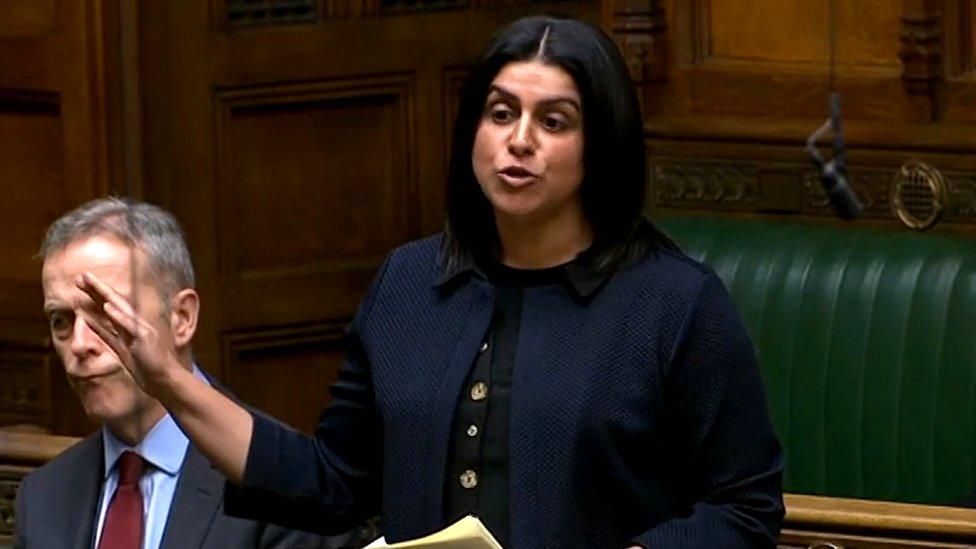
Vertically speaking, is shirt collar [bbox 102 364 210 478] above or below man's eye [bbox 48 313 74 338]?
below

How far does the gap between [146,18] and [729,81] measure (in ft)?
4.20

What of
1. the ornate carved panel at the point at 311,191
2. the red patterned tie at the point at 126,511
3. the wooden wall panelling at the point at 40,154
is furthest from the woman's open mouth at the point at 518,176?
the ornate carved panel at the point at 311,191

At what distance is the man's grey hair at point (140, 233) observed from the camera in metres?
3.40

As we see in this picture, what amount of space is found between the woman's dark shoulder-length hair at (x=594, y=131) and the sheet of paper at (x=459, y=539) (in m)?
0.36

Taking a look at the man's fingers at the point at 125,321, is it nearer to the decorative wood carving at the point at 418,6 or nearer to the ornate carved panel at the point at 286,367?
the ornate carved panel at the point at 286,367

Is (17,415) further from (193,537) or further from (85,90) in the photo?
(193,537)

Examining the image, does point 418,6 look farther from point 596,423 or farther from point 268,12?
point 596,423

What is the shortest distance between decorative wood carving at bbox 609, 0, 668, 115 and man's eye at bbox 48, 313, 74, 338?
1.96 metres

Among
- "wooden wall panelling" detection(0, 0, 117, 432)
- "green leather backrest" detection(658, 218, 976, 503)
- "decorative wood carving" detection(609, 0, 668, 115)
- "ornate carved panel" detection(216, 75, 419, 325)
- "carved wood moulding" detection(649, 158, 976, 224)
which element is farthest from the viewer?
"ornate carved panel" detection(216, 75, 419, 325)

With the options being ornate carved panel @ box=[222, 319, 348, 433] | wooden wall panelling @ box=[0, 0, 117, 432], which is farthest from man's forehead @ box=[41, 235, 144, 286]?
ornate carved panel @ box=[222, 319, 348, 433]

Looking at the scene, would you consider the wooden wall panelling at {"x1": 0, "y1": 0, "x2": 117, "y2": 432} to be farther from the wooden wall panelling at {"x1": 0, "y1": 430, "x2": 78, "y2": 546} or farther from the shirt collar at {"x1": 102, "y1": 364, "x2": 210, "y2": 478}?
the shirt collar at {"x1": 102, "y1": 364, "x2": 210, "y2": 478}

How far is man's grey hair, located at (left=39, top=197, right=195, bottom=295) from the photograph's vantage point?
3396 mm

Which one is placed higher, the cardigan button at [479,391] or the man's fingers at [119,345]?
the man's fingers at [119,345]

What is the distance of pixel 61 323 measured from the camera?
3443 millimetres
